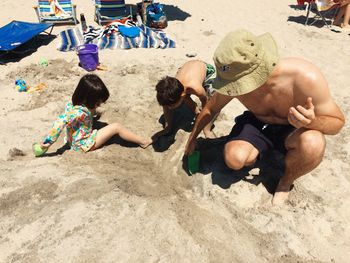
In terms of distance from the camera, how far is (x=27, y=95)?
14.8 ft

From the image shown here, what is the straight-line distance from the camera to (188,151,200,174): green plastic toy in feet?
10.3

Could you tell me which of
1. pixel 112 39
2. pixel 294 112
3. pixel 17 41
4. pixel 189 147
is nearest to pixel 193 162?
pixel 189 147

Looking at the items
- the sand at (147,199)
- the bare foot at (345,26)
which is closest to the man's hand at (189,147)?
the sand at (147,199)


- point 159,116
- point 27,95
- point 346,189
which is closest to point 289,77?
point 346,189

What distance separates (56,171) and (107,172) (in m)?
0.47

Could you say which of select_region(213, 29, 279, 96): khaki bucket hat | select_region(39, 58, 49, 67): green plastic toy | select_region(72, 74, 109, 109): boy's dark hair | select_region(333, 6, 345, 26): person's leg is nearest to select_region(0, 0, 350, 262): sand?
select_region(72, 74, 109, 109): boy's dark hair

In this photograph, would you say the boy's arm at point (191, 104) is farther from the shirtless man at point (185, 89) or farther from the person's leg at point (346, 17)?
the person's leg at point (346, 17)

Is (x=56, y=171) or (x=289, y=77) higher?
(x=289, y=77)

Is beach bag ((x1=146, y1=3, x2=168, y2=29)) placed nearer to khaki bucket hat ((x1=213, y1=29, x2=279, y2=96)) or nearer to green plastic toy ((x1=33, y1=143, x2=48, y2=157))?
green plastic toy ((x1=33, y1=143, x2=48, y2=157))

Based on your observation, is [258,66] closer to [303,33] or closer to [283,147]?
[283,147]

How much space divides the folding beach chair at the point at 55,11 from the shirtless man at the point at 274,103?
5.42m

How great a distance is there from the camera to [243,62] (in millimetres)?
2244

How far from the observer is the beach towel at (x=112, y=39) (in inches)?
234

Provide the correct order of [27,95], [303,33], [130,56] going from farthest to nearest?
[303,33]
[130,56]
[27,95]
